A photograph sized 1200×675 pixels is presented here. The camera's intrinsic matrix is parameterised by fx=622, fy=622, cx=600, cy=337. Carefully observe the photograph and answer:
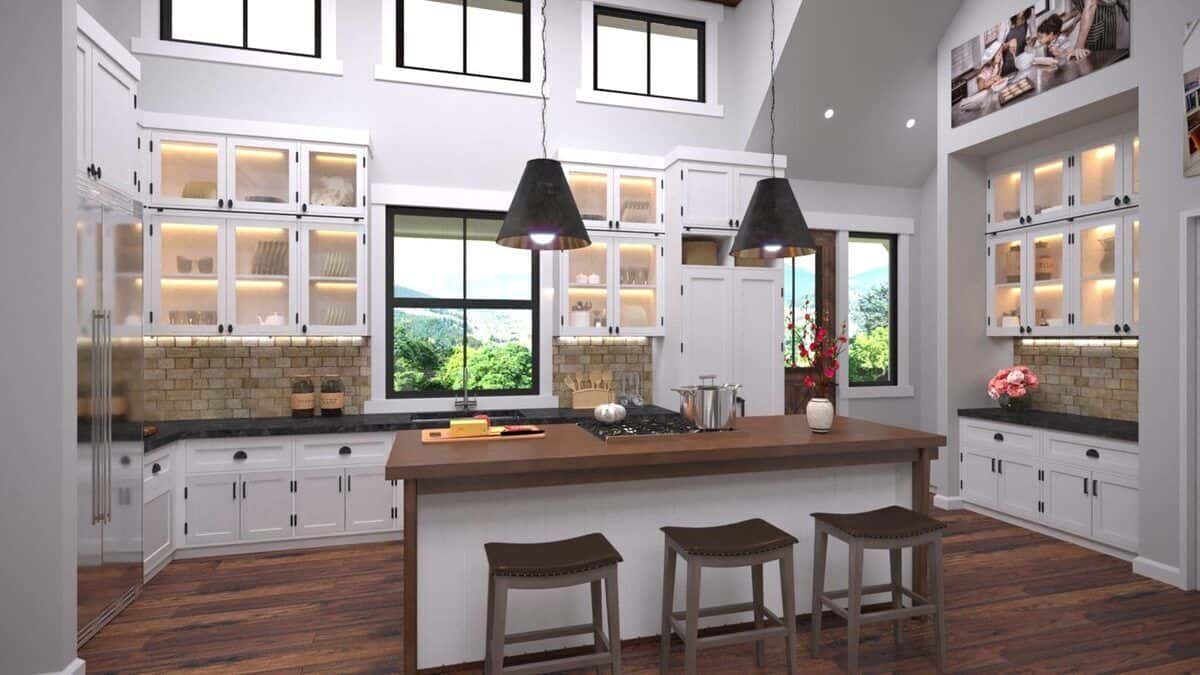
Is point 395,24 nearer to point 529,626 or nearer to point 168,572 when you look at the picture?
point 168,572

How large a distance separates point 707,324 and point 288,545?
3.72 metres

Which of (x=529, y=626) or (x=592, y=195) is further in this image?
(x=592, y=195)

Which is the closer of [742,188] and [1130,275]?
[1130,275]

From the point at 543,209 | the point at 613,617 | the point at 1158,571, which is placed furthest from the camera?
the point at 1158,571

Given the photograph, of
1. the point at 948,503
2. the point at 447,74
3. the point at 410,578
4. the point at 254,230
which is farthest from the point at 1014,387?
the point at 254,230

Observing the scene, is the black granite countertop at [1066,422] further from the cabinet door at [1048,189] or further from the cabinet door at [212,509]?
the cabinet door at [212,509]

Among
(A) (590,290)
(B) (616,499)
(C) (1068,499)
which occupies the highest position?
(A) (590,290)

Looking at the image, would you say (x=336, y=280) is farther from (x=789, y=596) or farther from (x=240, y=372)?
(x=789, y=596)

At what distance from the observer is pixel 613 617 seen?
8.11 feet

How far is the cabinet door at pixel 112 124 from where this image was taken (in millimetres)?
3246

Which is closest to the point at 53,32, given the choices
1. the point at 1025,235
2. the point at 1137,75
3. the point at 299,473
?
the point at 299,473

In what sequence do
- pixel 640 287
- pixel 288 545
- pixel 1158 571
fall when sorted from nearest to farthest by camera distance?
pixel 1158 571 → pixel 288 545 → pixel 640 287

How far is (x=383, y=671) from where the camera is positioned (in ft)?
9.51

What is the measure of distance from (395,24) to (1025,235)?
18.7 feet
